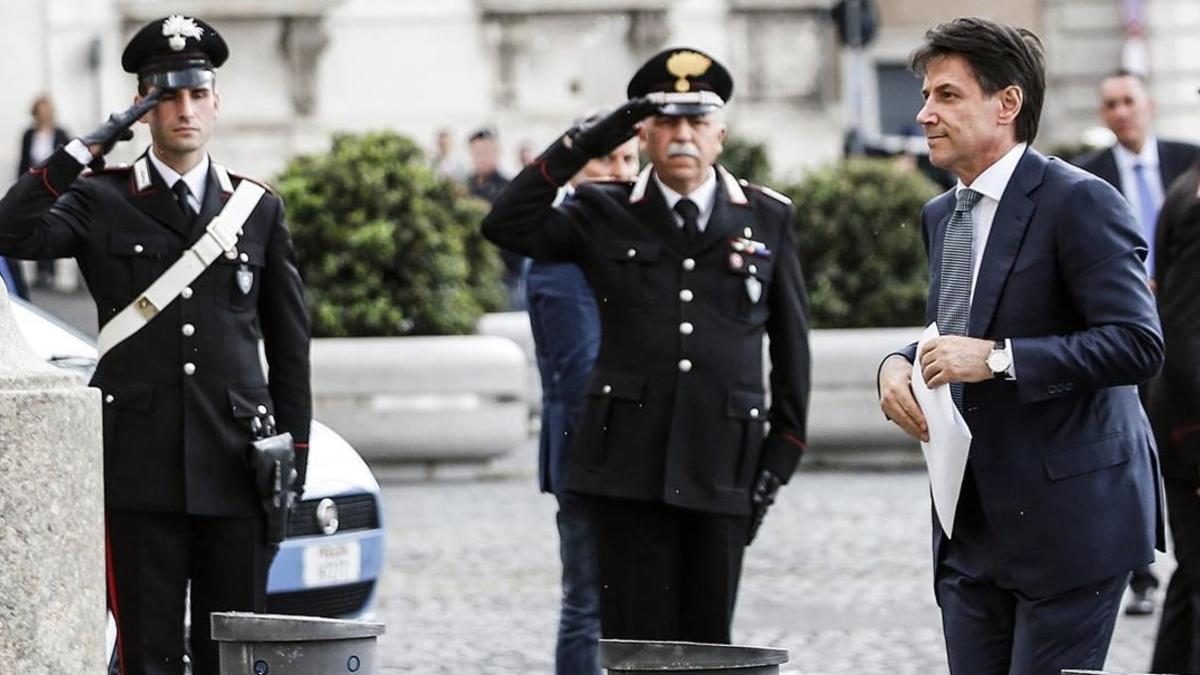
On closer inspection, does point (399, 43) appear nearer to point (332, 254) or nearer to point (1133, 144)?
point (332, 254)

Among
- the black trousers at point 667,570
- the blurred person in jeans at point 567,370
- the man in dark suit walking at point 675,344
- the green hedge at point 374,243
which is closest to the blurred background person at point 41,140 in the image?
the green hedge at point 374,243

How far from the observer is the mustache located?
22.0 feet

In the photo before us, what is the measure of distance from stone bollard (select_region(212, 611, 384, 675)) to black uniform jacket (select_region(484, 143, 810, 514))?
4.98 ft

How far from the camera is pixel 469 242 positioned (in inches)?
618

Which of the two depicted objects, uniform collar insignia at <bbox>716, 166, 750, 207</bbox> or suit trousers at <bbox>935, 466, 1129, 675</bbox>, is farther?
uniform collar insignia at <bbox>716, 166, 750, 207</bbox>

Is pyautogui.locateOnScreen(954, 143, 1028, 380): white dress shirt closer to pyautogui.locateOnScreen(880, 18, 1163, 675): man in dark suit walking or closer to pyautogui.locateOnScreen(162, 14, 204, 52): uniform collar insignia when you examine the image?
pyautogui.locateOnScreen(880, 18, 1163, 675): man in dark suit walking

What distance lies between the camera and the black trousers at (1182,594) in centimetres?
788

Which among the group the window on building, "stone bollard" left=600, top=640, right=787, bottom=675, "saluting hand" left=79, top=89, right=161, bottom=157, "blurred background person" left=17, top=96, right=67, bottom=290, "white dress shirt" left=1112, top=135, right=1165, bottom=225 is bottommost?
"stone bollard" left=600, top=640, right=787, bottom=675

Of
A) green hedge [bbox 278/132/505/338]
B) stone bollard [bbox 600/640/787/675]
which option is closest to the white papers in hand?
stone bollard [bbox 600/640/787/675]

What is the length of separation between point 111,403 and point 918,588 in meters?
4.59

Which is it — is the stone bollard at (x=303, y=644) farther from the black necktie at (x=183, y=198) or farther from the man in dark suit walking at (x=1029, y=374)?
the black necktie at (x=183, y=198)

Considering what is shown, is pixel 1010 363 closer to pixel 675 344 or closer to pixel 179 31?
pixel 675 344

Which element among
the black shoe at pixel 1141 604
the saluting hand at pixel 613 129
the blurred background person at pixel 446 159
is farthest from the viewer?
the blurred background person at pixel 446 159

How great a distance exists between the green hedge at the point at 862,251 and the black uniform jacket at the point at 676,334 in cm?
794
